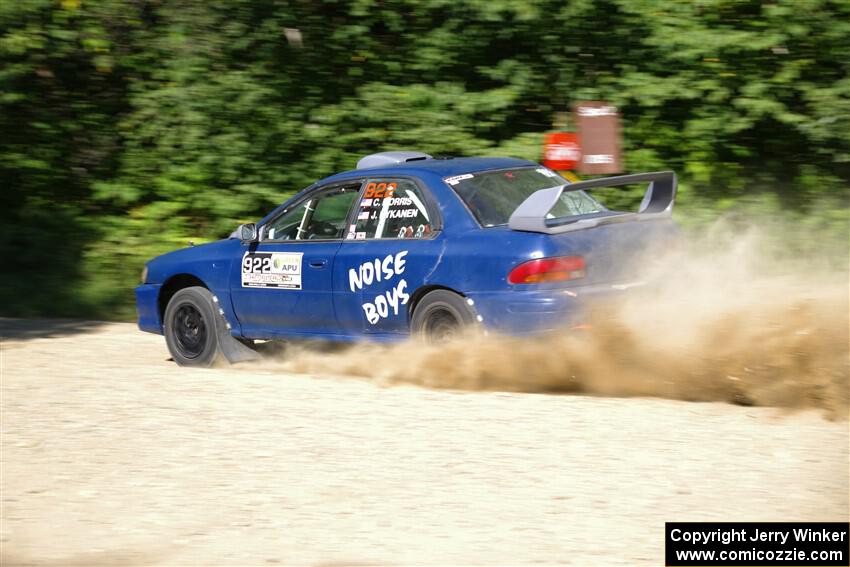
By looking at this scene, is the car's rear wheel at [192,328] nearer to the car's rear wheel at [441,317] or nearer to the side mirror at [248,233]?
the side mirror at [248,233]

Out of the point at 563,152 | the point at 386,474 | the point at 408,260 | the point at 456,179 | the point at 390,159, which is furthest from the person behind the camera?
the point at 563,152

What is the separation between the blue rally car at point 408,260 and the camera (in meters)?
7.34

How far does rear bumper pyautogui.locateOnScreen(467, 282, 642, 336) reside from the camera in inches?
284

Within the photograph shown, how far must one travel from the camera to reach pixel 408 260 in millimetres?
7930

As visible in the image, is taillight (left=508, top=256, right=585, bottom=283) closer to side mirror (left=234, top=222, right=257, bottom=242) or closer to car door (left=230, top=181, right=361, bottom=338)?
car door (left=230, top=181, right=361, bottom=338)

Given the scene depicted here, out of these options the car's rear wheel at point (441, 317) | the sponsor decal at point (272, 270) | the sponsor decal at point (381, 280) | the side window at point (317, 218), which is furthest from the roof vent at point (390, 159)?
the car's rear wheel at point (441, 317)

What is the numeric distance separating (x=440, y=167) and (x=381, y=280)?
3.16 ft

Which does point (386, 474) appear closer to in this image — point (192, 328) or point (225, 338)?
point (225, 338)

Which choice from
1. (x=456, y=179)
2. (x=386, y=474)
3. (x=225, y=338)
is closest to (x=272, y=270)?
(x=225, y=338)

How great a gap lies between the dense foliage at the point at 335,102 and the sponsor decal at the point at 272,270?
394 centimetres

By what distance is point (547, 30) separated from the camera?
13039 millimetres

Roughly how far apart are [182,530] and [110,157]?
36.8ft

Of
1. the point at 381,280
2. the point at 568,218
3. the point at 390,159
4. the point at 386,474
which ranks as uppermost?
the point at 390,159

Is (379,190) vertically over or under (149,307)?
over
